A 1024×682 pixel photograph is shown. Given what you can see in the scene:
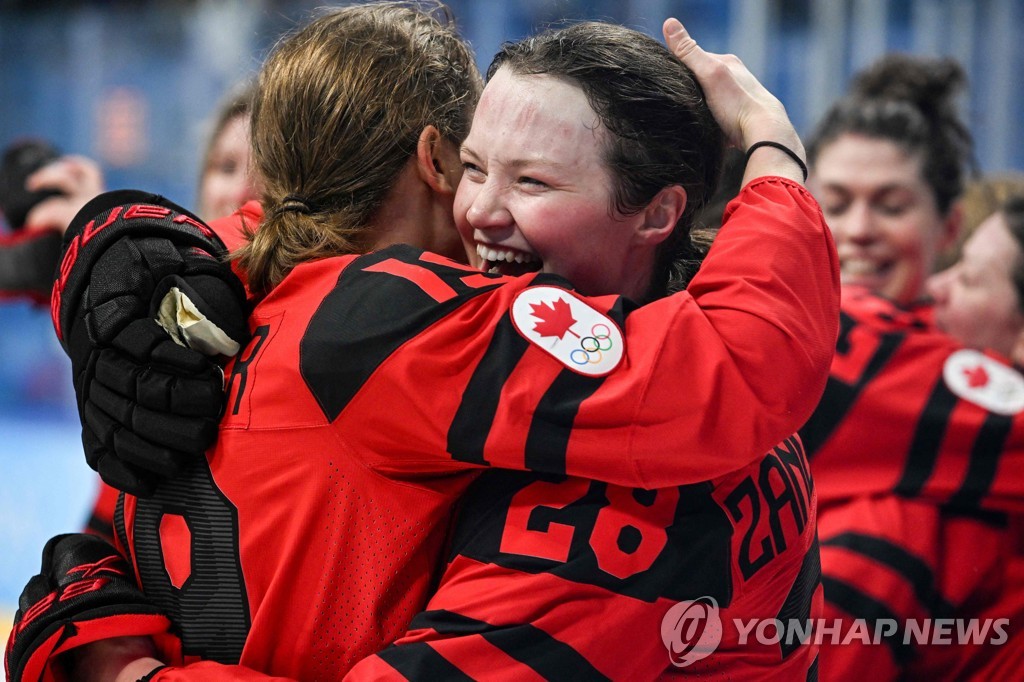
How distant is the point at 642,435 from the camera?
1.13m

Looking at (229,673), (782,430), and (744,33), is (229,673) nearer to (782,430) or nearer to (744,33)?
(782,430)

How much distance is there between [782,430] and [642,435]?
0.60ft

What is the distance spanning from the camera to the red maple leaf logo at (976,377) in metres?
2.15

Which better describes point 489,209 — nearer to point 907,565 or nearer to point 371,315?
point 371,315

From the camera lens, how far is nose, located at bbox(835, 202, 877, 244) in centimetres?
282

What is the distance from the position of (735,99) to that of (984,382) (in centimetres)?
105

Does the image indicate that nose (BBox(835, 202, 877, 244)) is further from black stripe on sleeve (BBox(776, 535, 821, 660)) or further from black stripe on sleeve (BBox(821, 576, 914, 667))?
black stripe on sleeve (BBox(776, 535, 821, 660))

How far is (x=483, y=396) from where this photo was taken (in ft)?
3.78

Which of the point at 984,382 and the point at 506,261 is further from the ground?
the point at 506,261

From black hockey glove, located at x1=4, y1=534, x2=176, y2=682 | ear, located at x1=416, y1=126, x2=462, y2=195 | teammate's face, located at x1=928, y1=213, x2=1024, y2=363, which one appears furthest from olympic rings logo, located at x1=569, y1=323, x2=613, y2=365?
teammate's face, located at x1=928, y1=213, x2=1024, y2=363

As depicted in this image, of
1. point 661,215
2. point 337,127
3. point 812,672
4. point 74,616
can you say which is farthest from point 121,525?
point 812,672

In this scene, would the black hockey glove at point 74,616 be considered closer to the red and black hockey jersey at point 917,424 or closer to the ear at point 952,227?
the red and black hockey jersey at point 917,424

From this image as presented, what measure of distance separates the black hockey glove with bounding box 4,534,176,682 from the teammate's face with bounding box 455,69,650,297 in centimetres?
60

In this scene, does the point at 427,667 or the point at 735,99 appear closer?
the point at 427,667
